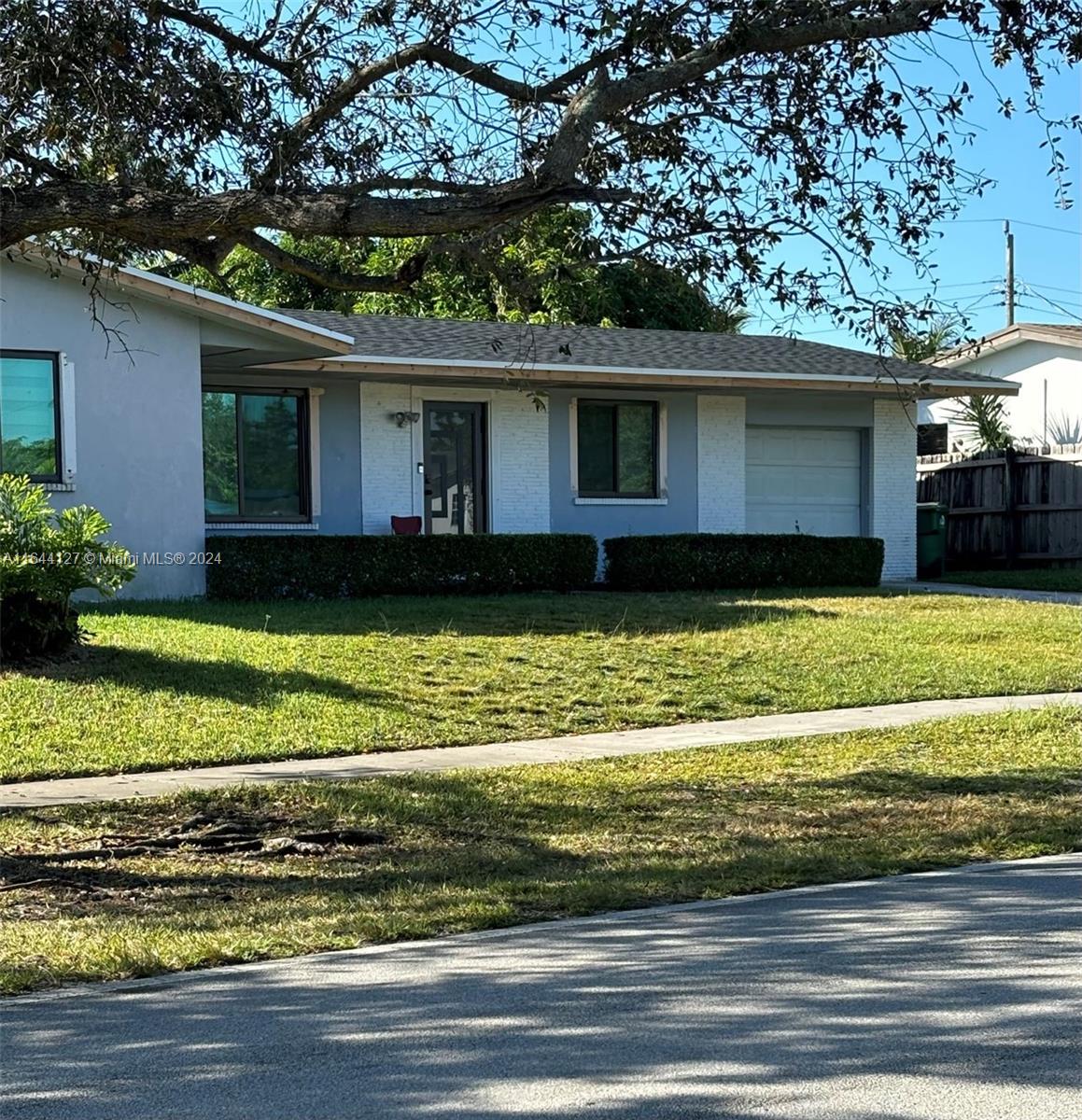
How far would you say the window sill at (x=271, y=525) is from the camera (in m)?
21.6

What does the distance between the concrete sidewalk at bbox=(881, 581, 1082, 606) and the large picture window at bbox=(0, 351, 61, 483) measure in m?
11.1

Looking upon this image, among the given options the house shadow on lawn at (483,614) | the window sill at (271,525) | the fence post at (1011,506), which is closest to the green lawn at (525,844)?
the house shadow on lawn at (483,614)

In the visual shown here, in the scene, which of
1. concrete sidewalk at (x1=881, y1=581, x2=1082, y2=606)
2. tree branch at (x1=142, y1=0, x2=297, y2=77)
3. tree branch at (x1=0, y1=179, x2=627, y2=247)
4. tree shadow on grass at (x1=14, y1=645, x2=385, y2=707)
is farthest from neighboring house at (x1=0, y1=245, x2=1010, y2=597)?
tree branch at (x1=0, y1=179, x2=627, y2=247)

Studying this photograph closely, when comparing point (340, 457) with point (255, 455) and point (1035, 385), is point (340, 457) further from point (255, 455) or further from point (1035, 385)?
point (1035, 385)

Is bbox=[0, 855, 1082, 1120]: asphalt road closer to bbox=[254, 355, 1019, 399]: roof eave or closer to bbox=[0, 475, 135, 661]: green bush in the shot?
bbox=[0, 475, 135, 661]: green bush

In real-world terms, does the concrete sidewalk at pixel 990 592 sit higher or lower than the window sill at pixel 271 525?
lower

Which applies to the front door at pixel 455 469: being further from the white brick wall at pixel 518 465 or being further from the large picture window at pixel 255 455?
the large picture window at pixel 255 455

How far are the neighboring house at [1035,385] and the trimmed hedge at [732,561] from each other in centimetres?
1078

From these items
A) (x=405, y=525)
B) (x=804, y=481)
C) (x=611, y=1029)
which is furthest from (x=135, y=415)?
(x=611, y=1029)

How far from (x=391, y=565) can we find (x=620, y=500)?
18.2 ft

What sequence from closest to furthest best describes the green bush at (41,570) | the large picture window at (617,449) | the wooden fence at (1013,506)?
the green bush at (41,570), the large picture window at (617,449), the wooden fence at (1013,506)

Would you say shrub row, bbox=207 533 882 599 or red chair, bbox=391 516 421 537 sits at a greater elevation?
red chair, bbox=391 516 421 537

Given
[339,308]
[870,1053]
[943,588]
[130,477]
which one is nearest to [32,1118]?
[870,1053]

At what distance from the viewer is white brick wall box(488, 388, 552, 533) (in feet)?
77.5
